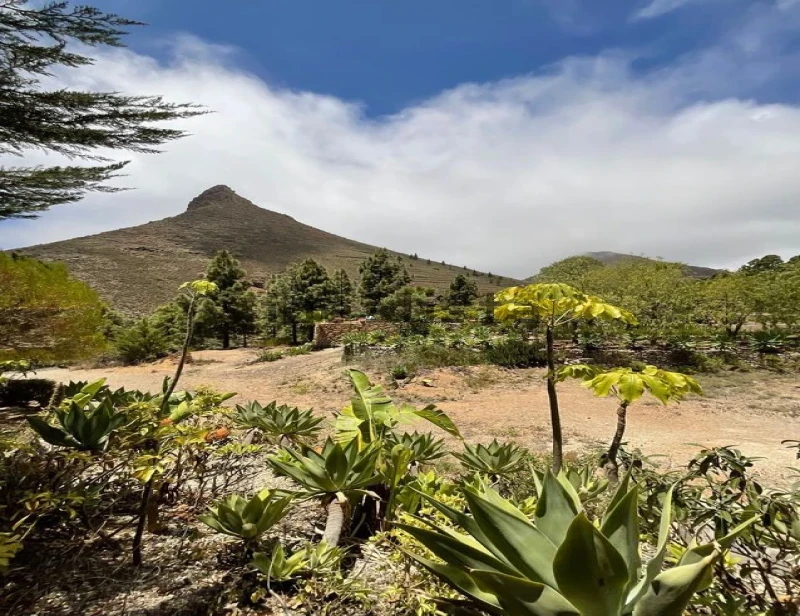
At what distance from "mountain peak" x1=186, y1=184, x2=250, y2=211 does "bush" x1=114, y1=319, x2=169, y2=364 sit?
9874 cm

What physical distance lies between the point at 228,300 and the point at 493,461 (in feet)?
79.5

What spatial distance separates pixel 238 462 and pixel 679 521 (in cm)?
288

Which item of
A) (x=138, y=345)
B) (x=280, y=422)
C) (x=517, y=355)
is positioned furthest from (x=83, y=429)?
(x=138, y=345)

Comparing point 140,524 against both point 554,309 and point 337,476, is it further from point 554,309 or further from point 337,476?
point 554,309

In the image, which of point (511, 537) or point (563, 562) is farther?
point (511, 537)

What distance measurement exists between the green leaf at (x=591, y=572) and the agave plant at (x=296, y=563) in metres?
1.03

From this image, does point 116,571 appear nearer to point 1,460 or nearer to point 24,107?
point 1,460

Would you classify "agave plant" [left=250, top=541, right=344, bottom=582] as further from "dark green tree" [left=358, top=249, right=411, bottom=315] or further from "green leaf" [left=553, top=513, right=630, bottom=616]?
"dark green tree" [left=358, top=249, right=411, bottom=315]

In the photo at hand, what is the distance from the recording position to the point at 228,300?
24281 mm

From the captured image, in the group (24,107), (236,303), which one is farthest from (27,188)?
(236,303)

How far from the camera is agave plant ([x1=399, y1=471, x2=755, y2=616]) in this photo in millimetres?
878

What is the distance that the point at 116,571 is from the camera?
185 cm

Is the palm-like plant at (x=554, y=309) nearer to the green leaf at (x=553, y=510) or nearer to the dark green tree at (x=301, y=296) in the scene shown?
the green leaf at (x=553, y=510)

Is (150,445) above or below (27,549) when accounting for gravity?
above
